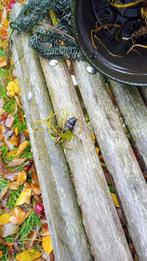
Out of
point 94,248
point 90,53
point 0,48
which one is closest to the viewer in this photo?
point 94,248

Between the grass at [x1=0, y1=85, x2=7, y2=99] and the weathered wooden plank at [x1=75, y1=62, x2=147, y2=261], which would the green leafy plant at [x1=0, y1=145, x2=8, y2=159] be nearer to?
the grass at [x1=0, y1=85, x2=7, y2=99]

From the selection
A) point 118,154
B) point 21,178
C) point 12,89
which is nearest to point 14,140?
point 21,178

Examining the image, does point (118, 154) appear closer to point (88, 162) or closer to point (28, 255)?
point (88, 162)

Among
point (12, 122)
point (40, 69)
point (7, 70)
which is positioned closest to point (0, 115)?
point (12, 122)

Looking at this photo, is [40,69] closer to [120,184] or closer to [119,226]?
[120,184]

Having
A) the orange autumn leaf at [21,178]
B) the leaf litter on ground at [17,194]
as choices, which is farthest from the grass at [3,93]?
the orange autumn leaf at [21,178]

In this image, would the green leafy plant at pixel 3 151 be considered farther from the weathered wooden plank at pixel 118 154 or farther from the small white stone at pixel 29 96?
the weathered wooden plank at pixel 118 154

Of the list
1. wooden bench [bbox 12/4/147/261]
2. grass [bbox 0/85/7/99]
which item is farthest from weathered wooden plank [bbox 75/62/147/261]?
grass [bbox 0/85/7/99]
